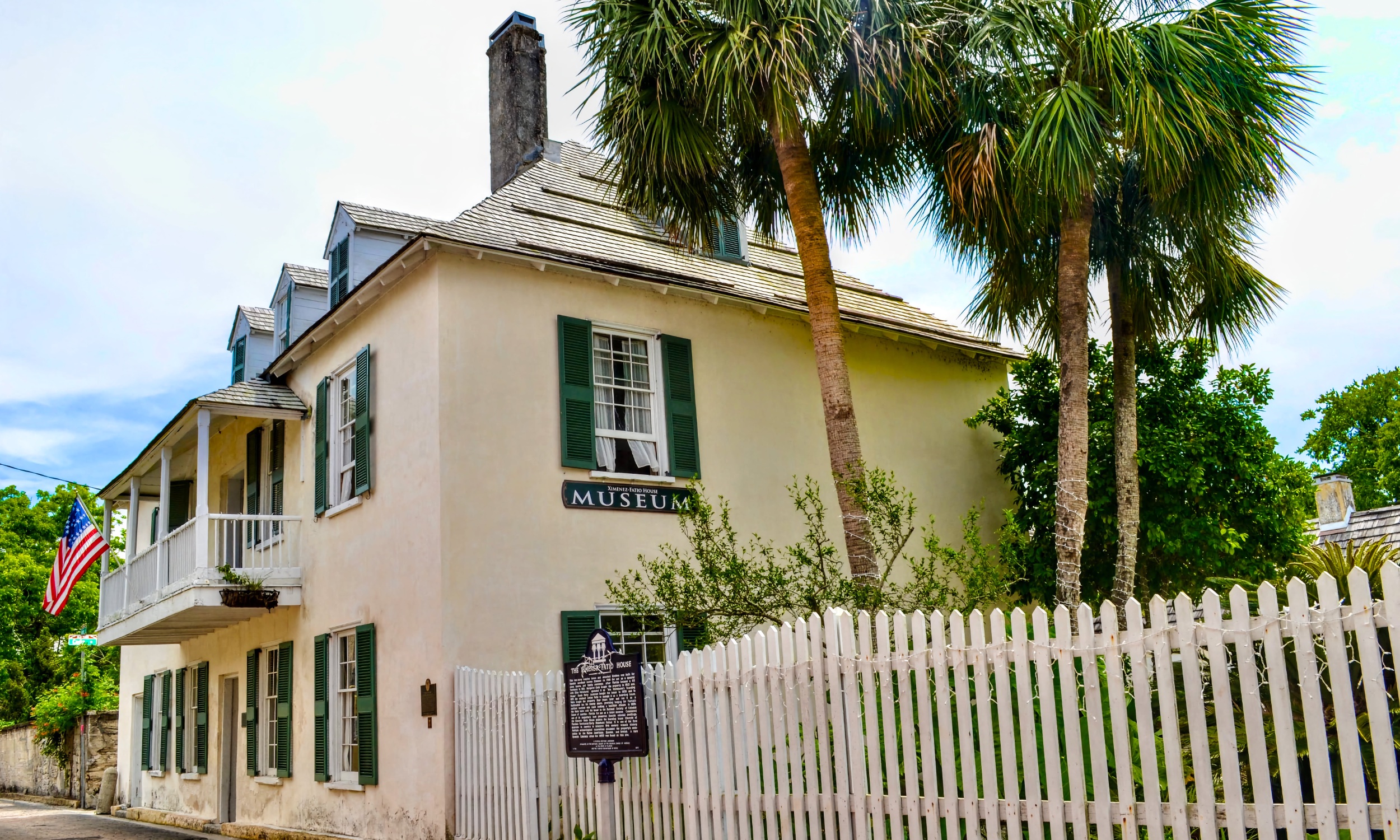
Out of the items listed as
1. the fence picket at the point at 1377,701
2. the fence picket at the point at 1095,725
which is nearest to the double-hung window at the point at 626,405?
the fence picket at the point at 1095,725

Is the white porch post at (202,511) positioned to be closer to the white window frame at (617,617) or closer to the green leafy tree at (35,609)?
the white window frame at (617,617)

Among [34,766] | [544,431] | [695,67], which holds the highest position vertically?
[695,67]

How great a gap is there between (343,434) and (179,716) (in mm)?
8009

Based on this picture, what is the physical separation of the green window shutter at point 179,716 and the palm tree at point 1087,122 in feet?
47.0

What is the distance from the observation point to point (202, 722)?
1775cm

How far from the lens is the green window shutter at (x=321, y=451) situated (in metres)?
14.1

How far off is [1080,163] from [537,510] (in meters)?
6.16

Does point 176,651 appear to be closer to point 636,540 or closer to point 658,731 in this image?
point 636,540

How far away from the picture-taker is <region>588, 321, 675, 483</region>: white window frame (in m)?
12.9

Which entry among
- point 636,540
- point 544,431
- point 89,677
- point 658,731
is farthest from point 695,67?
point 89,677

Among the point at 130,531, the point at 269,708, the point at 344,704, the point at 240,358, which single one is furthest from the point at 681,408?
the point at 130,531

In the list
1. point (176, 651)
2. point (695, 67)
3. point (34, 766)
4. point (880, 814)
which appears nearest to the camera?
point (880, 814)

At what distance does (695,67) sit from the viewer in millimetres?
11180

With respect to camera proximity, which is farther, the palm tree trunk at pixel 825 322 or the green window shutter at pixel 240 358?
the green window shutter at pixel 240 358
